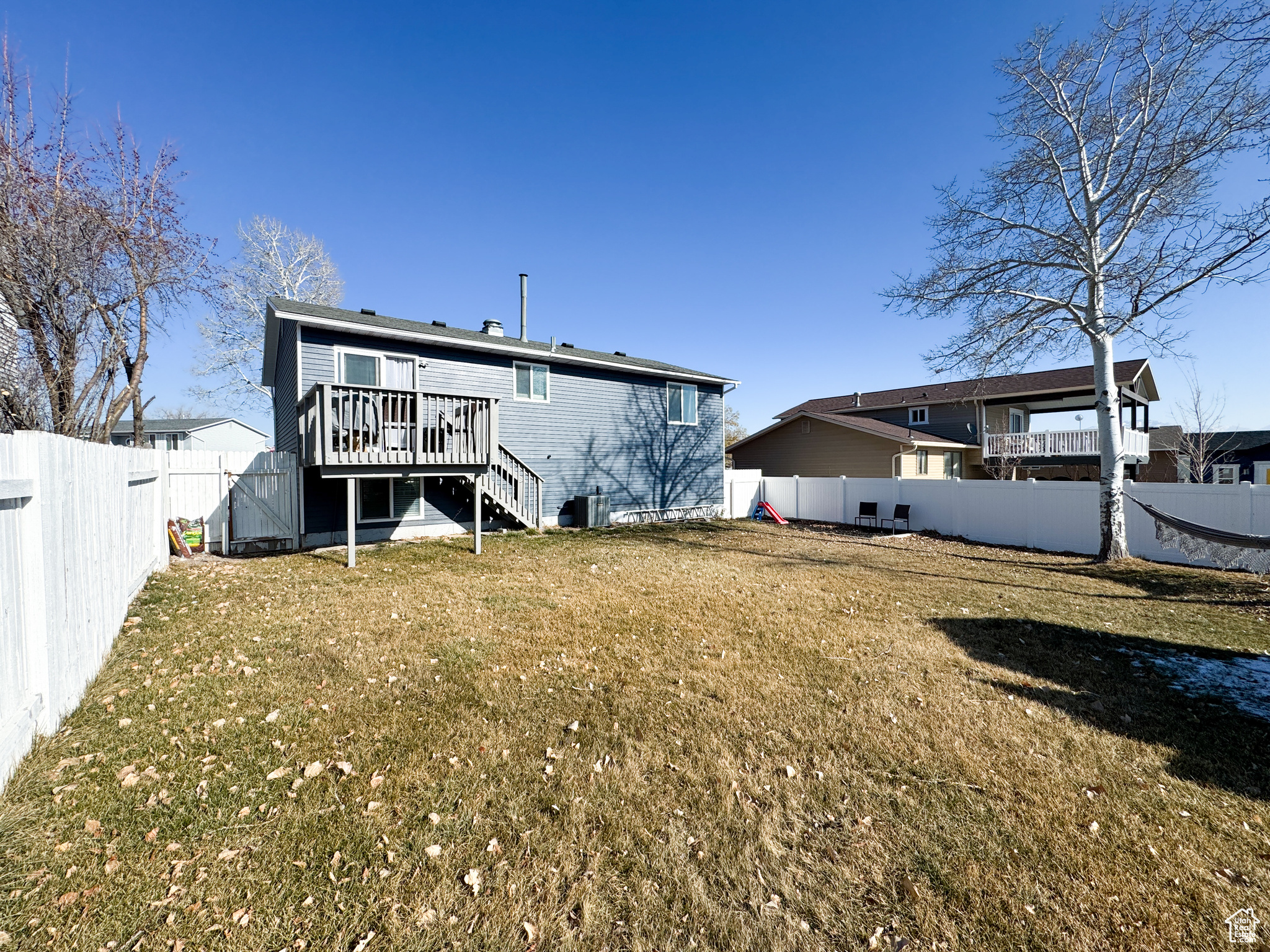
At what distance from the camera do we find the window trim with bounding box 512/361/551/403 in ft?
44.6

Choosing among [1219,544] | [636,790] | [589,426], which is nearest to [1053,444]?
[1219,544]

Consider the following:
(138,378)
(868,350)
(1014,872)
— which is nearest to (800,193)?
(868,350)

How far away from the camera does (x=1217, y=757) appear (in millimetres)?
3225

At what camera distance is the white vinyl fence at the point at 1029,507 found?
9312 millimetres

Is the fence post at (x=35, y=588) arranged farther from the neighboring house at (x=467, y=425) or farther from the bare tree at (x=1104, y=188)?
the bare tree at (x=1104, y=188)

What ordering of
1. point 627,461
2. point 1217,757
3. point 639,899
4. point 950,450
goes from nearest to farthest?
point 639,899
point 1217,757
point 627,461
point 950,450

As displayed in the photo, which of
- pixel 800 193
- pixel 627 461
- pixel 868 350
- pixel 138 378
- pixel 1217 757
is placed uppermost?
pixel 800 193

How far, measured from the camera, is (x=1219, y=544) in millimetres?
7195

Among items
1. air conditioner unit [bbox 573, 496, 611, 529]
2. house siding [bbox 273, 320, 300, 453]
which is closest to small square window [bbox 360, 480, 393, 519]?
house siding [bbox 273, 320, 300, 453]

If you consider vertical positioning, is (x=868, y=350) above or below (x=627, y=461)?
above

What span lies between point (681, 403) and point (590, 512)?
5462mm

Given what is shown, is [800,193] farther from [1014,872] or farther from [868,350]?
[1014,872]

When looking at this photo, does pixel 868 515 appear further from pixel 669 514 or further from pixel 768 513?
pixel 669 514

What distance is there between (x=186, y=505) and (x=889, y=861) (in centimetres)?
1271
